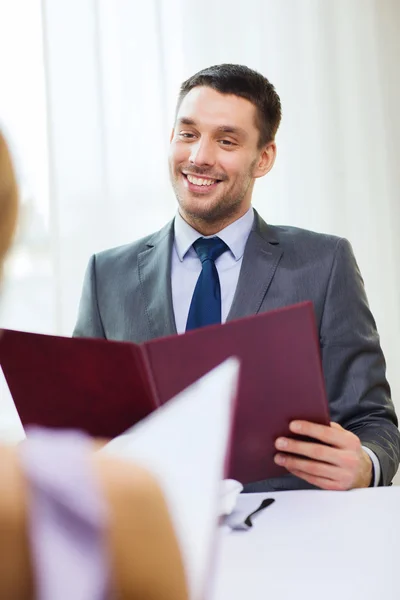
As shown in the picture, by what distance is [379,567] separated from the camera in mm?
738

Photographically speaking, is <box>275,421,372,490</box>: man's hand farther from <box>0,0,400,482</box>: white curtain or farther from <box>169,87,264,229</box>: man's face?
<box>0,0,400,482</box>: white curtain

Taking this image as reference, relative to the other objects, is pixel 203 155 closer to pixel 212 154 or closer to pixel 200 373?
pixel 212 154

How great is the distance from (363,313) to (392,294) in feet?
3.76

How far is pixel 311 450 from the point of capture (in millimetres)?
1005

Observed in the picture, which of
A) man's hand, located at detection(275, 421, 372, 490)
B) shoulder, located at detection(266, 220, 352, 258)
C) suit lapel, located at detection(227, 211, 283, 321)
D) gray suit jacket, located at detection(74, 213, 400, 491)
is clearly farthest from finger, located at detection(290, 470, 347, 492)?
shoulder, located at detection(266, 220, 352, 258)

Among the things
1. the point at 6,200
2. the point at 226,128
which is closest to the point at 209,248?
the point at 226,128

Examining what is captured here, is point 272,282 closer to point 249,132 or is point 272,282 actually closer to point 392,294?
point 249,132

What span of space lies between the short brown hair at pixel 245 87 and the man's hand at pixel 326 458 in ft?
2.99

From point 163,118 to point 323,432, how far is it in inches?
62.9

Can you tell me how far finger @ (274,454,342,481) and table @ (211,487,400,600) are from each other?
0.03 m

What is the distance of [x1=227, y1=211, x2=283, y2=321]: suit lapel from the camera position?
1.49m

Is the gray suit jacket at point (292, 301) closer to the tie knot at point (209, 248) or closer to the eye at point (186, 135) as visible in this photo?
the tie knot at point (209, 248)

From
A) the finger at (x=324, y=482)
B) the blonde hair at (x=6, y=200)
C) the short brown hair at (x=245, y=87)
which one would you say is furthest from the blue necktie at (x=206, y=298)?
the blonde hair at (x=6, y=200)

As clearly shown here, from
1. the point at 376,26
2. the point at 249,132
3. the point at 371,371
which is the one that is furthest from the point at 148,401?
the point at 376,26
